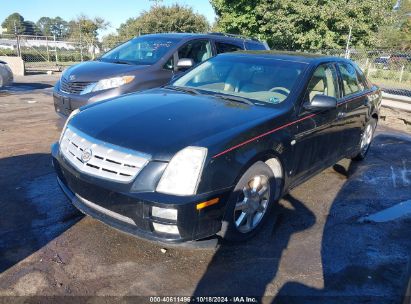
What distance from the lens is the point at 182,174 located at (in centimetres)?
272

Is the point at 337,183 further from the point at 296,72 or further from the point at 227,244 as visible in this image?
the point at 227,244

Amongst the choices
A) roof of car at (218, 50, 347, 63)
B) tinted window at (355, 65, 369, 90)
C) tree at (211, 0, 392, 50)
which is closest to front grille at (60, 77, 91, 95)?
roof of car at (218, 50, 347, 63)

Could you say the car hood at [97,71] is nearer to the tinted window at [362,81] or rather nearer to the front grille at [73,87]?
the front grille at [73,87]

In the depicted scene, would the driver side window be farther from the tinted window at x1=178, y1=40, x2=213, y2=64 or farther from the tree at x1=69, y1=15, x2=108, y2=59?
the tree at x1=69, y1=15, x2=108, y2=59

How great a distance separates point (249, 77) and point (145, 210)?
215 centimetres

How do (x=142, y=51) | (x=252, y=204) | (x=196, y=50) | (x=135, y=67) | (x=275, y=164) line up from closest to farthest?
(x=252, y=204)
(x=275, y=164)
(x=135, y=67)
(x=142, y=51)
(x=196, y=50)

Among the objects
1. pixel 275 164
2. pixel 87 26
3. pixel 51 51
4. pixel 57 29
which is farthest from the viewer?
pixel 57 29

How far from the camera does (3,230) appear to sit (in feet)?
11.1

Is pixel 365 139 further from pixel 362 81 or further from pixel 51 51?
pixel 51 51

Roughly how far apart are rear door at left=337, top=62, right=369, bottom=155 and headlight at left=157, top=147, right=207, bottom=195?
2632 mm

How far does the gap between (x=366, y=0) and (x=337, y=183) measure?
1603 centimetres

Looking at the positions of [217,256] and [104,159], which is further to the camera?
[217,256]

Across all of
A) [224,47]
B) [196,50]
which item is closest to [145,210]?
[196,50]

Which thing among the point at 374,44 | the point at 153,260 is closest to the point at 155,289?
the point at 153,260
